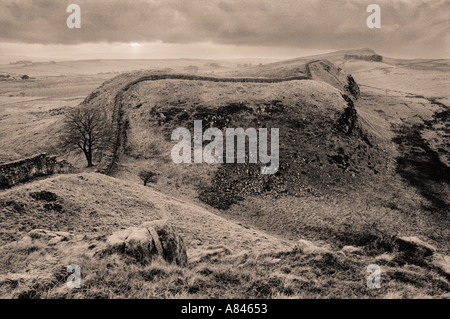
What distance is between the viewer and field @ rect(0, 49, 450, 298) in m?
9.39

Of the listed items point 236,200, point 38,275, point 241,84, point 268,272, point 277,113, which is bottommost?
point 236,200

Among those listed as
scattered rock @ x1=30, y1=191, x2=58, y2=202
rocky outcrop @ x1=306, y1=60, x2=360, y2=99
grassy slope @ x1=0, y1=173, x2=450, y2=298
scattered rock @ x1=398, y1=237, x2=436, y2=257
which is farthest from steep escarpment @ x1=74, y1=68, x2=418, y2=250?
rocky outcrop @ x1=306, y1=60, x2=360, y2=99

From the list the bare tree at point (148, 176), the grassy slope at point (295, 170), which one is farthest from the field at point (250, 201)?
the bare tree at point (148, 176)

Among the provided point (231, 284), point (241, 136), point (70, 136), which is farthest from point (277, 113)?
point (231, 284)

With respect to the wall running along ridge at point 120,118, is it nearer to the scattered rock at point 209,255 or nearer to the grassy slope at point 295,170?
the grassy slope at point 295,170

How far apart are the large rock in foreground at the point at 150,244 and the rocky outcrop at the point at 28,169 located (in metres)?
13.0

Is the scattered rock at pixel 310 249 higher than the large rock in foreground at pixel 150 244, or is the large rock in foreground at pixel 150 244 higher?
the large rock in foreground at pixel 150 244

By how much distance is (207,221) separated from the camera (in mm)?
20594

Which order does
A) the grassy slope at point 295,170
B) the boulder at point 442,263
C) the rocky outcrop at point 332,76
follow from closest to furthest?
the boulder at point 442,263 → the grassy slope at point 295,170 → the rocky outcrop at point 332,76

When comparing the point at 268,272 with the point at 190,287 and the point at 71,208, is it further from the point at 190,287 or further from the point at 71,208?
the point at 71,208

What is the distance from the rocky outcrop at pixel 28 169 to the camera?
18469mm

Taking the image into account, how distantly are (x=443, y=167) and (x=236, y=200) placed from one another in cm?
3162

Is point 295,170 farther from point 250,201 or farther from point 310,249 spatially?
point 310,249

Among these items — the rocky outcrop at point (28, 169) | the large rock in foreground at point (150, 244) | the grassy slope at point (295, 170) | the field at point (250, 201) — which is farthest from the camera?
the grassy slope at point (295, 170)
